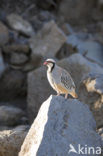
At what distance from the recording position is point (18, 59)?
18.5m

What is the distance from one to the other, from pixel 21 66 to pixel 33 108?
5.81 m

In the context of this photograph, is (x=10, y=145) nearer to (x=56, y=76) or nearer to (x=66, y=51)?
(x=56, y=76)

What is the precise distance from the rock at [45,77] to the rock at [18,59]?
5.31 meters

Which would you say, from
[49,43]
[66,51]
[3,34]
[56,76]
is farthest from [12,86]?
[56,76]

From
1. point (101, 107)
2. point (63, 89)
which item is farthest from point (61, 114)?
point (101, 107)

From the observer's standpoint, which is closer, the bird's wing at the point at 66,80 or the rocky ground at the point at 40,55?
the bird's wing at the point at 66,80

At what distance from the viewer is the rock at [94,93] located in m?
9.41

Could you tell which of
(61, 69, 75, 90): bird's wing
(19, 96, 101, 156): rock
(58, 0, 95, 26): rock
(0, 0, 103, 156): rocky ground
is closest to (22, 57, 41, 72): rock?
(0, 0, 103, 156): rocky ground

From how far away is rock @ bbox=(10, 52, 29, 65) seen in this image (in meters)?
18.4

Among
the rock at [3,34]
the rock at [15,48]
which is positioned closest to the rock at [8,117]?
the rock at [15,48]

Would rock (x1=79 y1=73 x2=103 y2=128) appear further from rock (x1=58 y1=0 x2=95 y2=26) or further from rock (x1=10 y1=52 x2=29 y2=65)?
rock (x1=58 y1=0 x2=95 y2=26)

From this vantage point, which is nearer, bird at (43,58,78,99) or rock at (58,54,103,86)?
bird at (43,58,78,99)

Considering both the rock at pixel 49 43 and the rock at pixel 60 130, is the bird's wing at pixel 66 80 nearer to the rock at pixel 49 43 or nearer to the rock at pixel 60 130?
the rock at pixel 60 130

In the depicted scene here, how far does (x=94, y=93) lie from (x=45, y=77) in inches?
142
